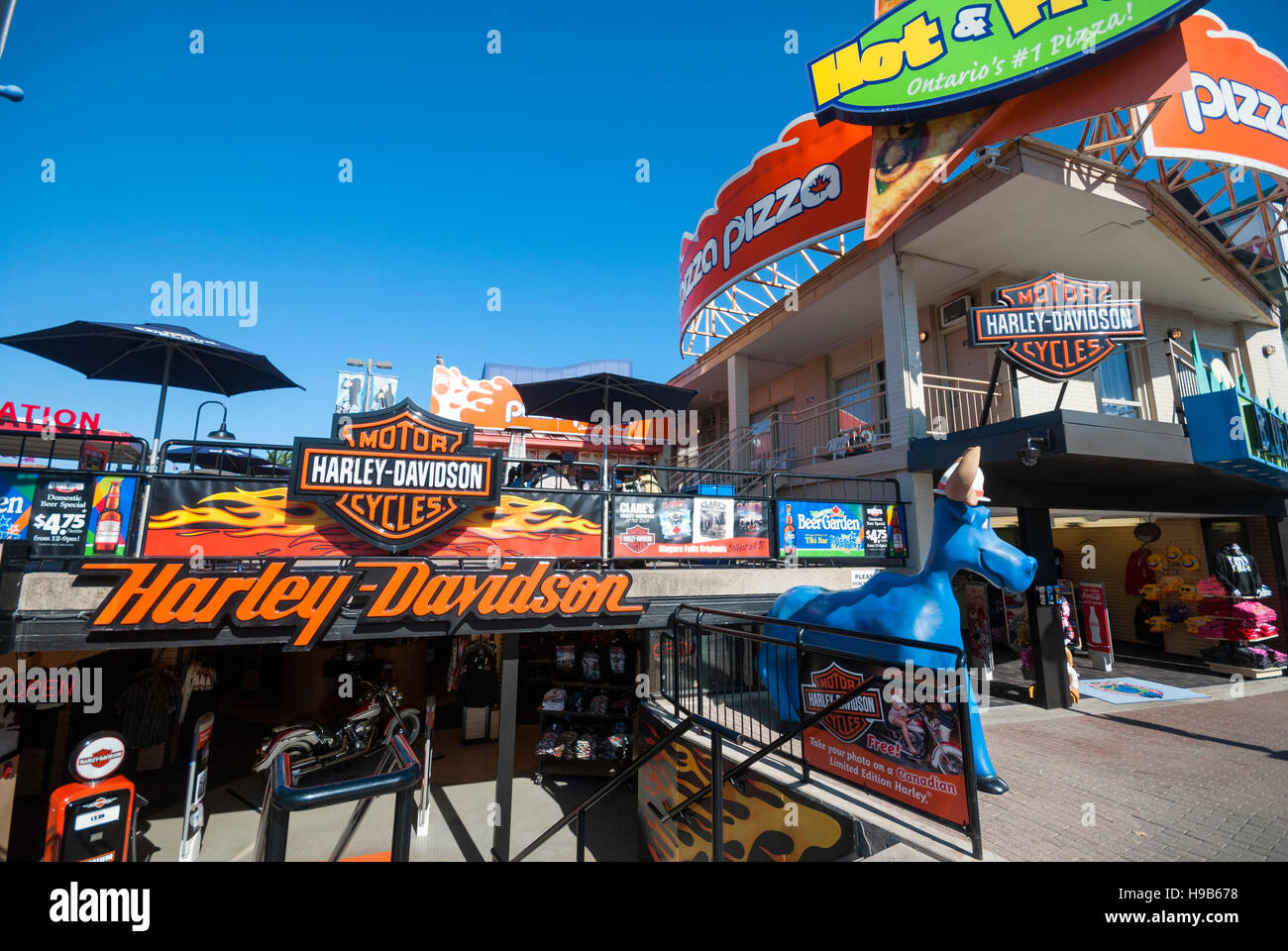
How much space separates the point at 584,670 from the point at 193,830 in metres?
5.49

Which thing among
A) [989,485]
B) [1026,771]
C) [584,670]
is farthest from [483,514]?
[989,485]

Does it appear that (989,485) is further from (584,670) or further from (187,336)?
(187,336)

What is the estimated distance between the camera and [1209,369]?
10.0 meters

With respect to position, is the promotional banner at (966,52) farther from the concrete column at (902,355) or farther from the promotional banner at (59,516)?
the promotional banner at (59,516)

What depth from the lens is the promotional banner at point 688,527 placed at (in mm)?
7973

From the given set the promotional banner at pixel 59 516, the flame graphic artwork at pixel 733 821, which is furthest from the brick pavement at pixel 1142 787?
the promotional banner at pixel 59 516

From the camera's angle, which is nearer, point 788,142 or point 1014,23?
point 1014,23

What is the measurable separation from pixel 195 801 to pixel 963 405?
14.6 meters

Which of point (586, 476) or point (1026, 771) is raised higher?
point (586, 476)

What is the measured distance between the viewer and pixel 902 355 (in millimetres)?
10703
